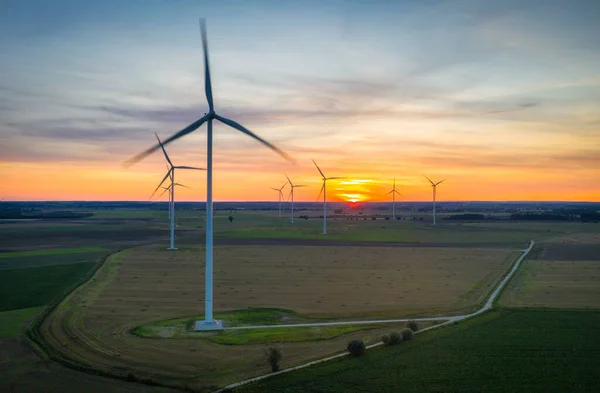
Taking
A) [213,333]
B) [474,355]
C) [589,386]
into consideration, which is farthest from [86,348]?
[589,386]

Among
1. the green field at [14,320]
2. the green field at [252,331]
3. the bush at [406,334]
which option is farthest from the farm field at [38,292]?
the bush at [406,334]

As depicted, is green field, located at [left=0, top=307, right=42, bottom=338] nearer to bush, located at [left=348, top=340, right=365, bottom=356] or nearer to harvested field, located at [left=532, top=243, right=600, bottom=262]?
bush, located at [left=348, top=340, right=365, bottom=356]

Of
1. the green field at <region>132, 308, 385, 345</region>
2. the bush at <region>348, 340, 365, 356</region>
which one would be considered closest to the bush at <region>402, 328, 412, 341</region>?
the green field at <region>132, 308, 385, 345</region>

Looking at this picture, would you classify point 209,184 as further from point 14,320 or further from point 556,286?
point 556,286

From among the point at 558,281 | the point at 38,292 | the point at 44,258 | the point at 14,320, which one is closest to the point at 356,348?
the point at 14,320

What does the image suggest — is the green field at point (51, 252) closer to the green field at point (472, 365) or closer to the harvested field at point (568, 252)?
the green field at point (472, 365)

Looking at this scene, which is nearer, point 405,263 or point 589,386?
point 589,386

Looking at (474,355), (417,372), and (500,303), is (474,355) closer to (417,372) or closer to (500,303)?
(417,372)
